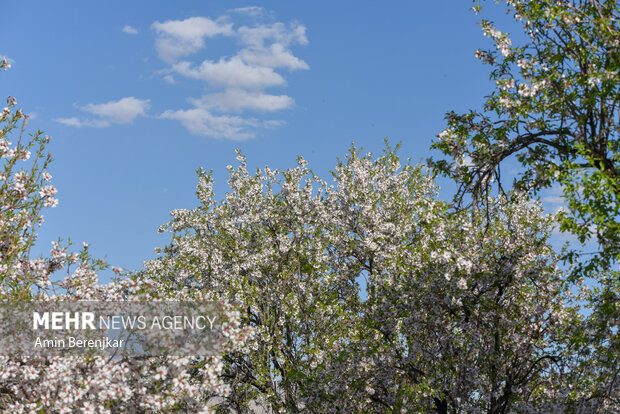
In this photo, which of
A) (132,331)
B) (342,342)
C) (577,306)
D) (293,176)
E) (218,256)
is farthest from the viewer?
(293,176)

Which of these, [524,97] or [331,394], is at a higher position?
[524,97]

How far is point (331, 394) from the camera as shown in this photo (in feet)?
53.6

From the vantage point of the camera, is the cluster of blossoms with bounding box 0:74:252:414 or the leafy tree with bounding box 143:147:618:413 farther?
the leafy tree with bounding box 143:147:618:413

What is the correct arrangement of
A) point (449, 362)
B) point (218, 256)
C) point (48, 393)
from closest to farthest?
point (48, 393) < point (449, 362) < point (218, 256)

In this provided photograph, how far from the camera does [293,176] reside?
25.0 m

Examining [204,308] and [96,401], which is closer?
[96,401]

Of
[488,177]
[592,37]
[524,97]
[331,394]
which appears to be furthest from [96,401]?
[592,37]

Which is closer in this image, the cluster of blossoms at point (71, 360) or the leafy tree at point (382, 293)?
the cluster of blossoms at point (71, 360)

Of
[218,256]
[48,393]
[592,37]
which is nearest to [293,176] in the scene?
[218,256]

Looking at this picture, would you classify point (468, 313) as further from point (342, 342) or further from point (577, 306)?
point (342, 342)

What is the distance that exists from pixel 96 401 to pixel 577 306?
11712 millimetres

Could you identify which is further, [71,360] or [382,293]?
[382,293]

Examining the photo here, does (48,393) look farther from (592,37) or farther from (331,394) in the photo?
(592,37)

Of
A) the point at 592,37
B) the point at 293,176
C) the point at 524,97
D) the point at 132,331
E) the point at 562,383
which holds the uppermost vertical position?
the point at 293,176
